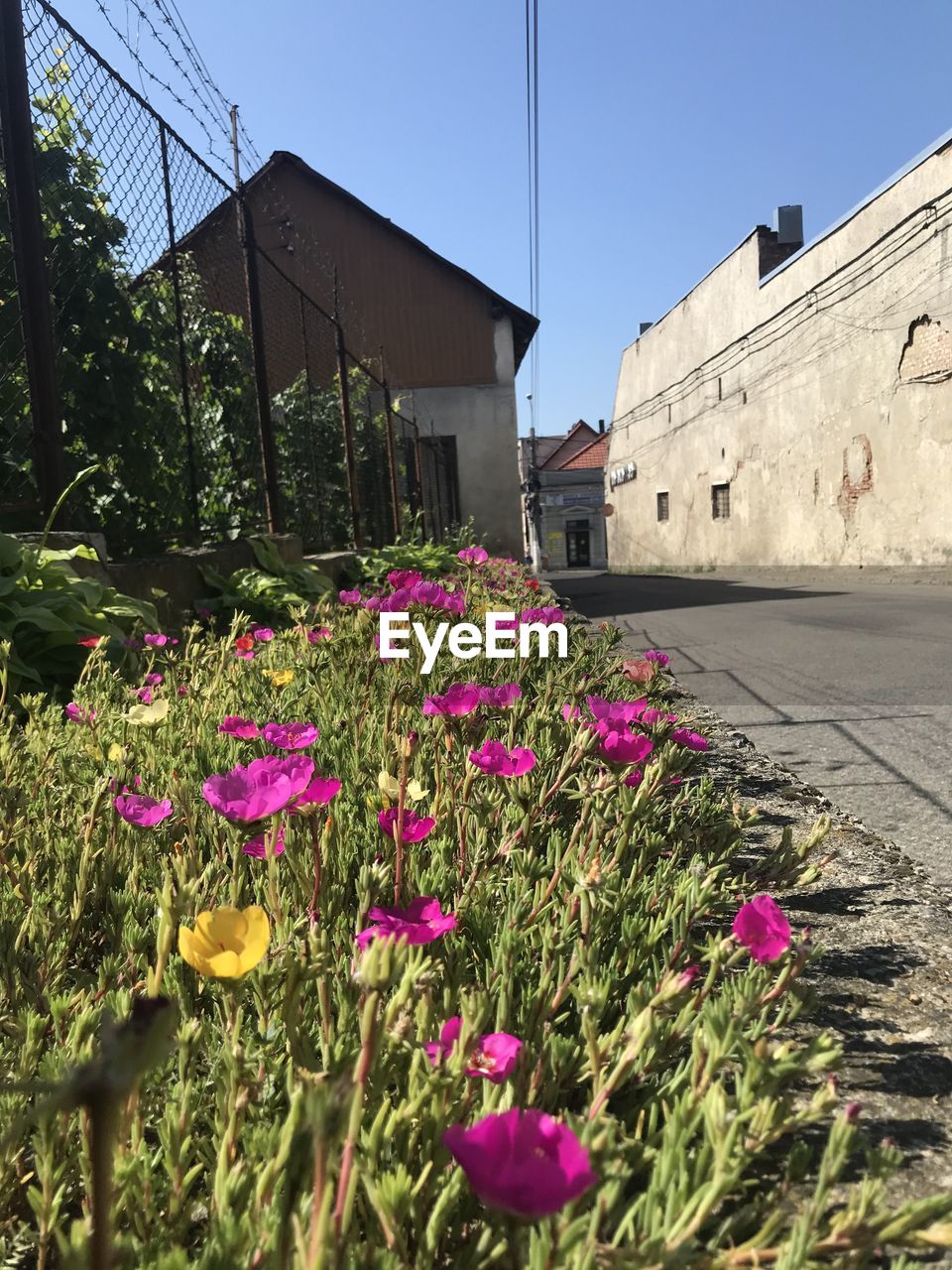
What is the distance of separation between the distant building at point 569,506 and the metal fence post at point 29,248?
45446 millimetres

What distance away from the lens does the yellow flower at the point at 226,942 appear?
0.62 metres

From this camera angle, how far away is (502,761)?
1.18 meters

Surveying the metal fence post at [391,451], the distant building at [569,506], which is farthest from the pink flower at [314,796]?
the distant building at [569,506]

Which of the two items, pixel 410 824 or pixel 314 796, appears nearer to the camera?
pixel 314 796

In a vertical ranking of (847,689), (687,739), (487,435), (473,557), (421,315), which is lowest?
(847,689)

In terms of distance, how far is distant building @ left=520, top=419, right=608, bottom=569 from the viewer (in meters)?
49.7

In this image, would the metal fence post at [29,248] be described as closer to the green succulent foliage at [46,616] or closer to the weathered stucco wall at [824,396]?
the green succulent foliage at [46,616]

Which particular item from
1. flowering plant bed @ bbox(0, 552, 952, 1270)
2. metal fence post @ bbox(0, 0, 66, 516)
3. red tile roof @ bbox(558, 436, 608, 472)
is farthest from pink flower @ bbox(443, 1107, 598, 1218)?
red tile roof @ bbox(558, 436, 608, 472)

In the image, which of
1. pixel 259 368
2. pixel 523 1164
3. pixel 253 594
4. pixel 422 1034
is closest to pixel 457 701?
pixel 422 1034

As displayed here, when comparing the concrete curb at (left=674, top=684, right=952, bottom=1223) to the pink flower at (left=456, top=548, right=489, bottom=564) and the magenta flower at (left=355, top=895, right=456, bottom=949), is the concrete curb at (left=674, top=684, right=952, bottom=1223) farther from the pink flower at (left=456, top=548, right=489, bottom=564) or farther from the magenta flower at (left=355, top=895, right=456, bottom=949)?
the pink flower at (left=456, top=548, right=489, bottom=564)

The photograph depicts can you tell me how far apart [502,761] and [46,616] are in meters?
2.20

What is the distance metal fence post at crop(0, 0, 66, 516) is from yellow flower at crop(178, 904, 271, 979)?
353cm

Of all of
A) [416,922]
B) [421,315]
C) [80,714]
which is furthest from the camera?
[421,315]

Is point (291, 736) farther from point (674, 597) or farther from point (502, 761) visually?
point (674, 597)
